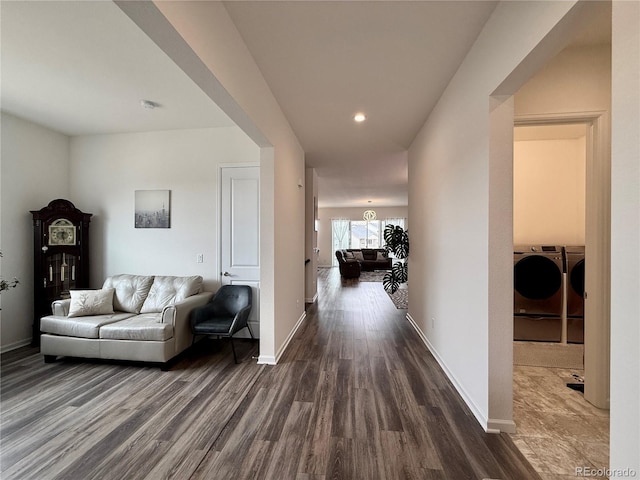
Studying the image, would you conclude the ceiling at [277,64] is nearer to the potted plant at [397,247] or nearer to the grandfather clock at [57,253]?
the grandfather clock at [57,253]

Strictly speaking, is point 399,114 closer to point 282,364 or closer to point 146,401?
point 282,364

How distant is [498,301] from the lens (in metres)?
1.72

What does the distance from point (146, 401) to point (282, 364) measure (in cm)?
122

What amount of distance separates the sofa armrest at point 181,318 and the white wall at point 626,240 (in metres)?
3.24

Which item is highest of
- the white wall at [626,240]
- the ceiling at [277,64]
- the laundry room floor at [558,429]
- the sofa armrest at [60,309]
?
the ceiling at [277,64]

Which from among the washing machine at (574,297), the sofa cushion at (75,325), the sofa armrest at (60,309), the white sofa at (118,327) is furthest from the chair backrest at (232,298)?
the washing machine at (574,297)

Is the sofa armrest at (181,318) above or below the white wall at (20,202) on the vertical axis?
below

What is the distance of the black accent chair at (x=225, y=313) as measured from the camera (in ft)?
9.32

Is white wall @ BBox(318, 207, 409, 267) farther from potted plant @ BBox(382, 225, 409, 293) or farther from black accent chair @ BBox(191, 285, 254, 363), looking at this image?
black accent chair @ BBox(191, 285, 254, 363)

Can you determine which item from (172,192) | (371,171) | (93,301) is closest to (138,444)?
(93,301)

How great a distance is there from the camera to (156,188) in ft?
12.1

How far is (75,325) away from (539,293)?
496 centimetres

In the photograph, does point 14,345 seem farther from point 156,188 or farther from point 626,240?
point 626,240

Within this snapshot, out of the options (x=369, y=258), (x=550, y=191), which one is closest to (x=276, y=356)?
(x=550, y=191)
